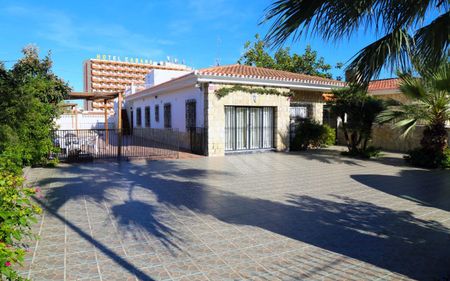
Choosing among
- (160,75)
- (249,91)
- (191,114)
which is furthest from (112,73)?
(249,91)

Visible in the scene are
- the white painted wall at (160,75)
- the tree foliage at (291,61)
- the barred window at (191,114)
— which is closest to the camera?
the barred window at (191,114)

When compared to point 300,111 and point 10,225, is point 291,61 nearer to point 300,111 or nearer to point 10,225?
point 300,111

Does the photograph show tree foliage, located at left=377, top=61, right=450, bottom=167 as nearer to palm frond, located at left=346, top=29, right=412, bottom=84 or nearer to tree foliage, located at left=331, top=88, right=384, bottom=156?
tree foliage, located at left=331, top=88, right=384, bottom=156

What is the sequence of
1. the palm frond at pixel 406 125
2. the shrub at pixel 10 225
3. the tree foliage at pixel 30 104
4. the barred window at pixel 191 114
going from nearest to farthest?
the shrub at pixel 10 225 < the tree foliage at pixel 30 104 < the palm frond at pixel 406 125 < the barred window at pixel 191 114

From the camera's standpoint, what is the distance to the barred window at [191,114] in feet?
48.8

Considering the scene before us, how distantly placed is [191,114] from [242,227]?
1081 centimetres

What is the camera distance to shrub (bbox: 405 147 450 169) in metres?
10.6

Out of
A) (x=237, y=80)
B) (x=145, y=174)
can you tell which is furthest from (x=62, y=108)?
(x=237, y=80)

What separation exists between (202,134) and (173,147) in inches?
117

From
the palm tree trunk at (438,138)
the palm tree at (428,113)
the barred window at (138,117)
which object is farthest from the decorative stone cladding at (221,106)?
the barred window at (138,117)

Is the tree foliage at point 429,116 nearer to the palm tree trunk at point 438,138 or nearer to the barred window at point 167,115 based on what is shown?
the palm tree trunk at point 438,138

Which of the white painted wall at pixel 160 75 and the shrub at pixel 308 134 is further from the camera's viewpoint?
the white painted wall at pixel 160 75

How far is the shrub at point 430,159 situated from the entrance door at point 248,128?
6.39 metres

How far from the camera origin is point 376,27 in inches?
135
